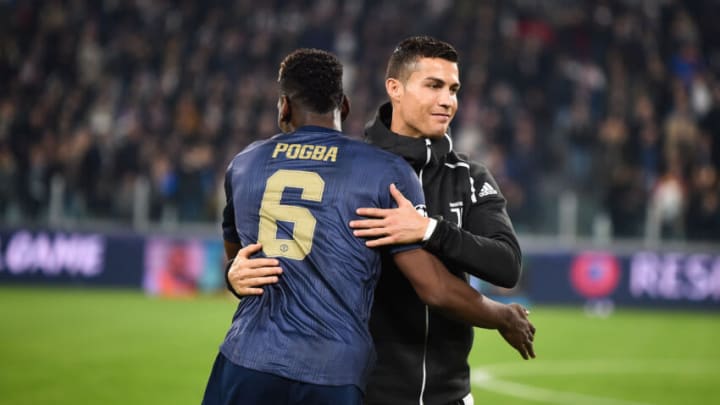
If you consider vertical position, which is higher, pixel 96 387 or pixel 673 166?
pixel 673 166

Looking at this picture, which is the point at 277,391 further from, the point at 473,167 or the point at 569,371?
the point at 569,371

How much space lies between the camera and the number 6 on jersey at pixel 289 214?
355 centimetres

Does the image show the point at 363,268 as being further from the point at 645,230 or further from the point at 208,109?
the point at 208,109

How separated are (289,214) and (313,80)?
50 cm

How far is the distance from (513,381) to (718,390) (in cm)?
185

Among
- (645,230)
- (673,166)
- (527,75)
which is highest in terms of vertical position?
(527,75)

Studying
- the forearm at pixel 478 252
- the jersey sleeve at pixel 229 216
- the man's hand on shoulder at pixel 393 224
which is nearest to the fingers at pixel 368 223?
the man's hand on shoulder at pixel 393 224

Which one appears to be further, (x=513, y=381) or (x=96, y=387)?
(x=513, y=381)

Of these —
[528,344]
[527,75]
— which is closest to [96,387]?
[528,344]

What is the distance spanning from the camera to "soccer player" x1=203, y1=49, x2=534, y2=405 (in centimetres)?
347

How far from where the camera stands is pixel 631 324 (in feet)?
48.8

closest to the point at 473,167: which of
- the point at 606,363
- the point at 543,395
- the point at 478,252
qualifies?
the point at 478,252

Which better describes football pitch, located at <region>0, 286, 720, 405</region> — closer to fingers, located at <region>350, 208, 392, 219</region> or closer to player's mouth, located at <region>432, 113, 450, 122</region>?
player's mouth, located at <region>432, 113, 450, 122</region>

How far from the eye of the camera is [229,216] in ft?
13.2
